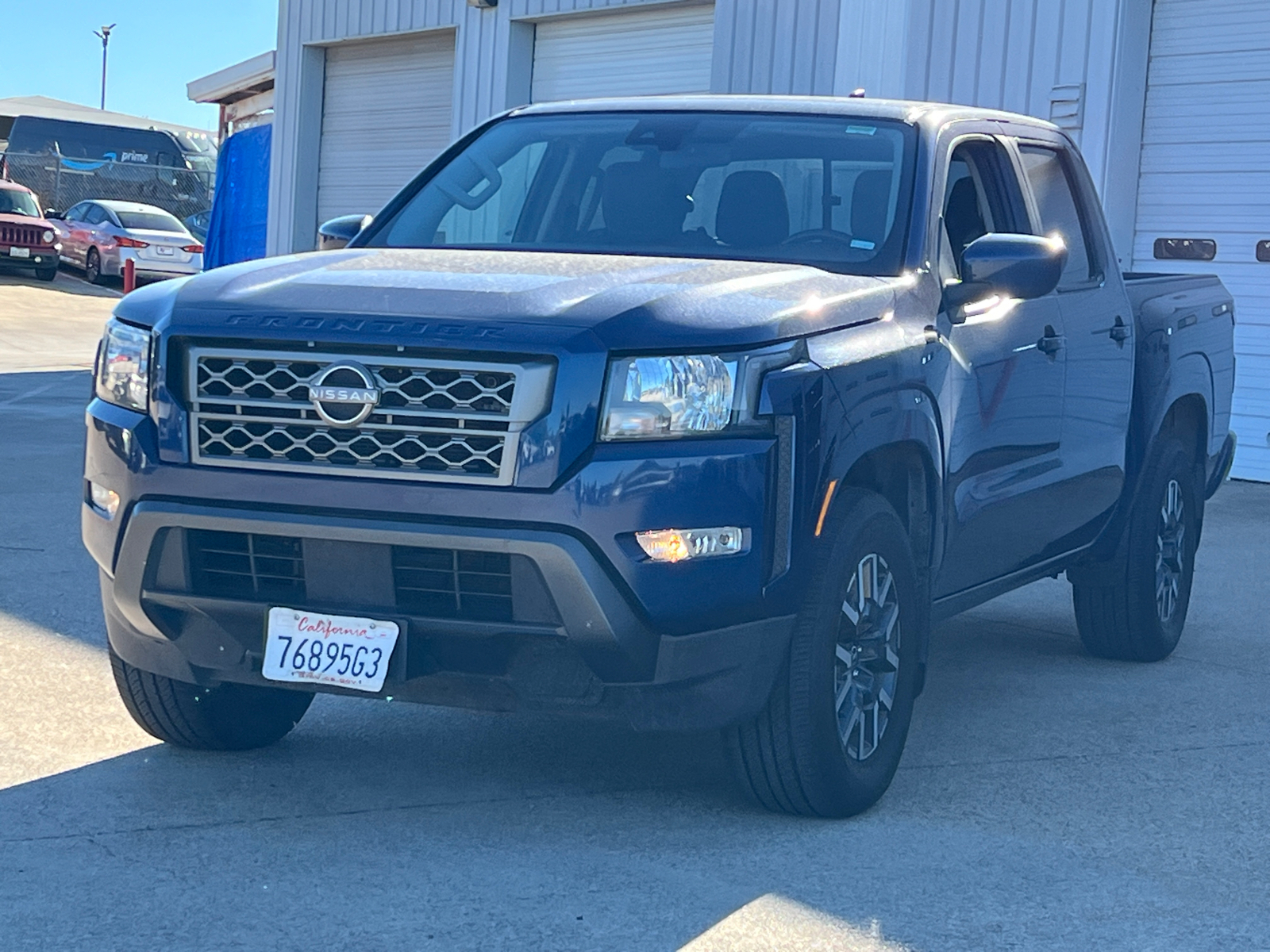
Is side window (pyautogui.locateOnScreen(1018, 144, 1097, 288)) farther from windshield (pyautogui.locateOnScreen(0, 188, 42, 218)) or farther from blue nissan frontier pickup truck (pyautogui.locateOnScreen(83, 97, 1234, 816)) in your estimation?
windshield (pyautogui.locateOnScreen(0, 188, 42, 218))

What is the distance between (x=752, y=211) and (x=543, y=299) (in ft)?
3.76

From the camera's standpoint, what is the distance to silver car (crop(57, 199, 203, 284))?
95.9 ft

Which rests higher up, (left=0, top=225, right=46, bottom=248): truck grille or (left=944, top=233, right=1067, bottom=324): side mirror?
(left=944, top=233, right=1067, bottom=324): side mirror

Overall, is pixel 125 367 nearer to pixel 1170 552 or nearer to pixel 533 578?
pixel 533 578

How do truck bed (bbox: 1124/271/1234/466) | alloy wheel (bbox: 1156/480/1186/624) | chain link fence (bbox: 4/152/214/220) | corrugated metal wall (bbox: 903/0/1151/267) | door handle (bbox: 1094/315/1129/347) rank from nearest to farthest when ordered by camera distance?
door handle (bbox: 1094/315/1129/347)
truck bed (bbox: 1124/271/1234/466)
alloy wheel (bbox: 1156/480/1186/624)
corrugated metal wall (bbox: 903/0/1151/267)
chain link fence (bbox: 4/152/214/220)

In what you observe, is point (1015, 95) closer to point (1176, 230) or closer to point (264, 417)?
point (1176, 230)

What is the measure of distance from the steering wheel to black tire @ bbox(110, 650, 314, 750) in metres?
1.74

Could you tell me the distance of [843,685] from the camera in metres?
4.42

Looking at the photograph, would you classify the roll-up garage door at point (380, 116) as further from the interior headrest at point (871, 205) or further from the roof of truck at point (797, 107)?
the interior headrest at point (871, 205)

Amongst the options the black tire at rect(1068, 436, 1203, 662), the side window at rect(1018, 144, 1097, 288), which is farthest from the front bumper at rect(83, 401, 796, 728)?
the black tire at rect(1068, 436, 1203, 662)

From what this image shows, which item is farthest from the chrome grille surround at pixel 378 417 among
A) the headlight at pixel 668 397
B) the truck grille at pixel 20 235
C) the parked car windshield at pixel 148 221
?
the parked car windshield at pixel 148 221

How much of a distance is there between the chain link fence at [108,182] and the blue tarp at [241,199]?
13963mm

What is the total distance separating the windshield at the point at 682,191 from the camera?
496cm

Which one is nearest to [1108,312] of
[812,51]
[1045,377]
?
[1045,377]
